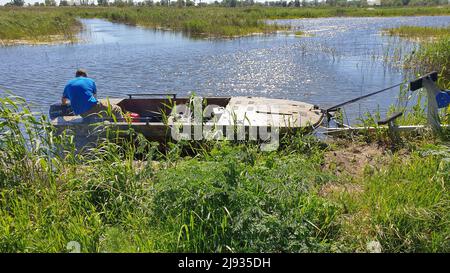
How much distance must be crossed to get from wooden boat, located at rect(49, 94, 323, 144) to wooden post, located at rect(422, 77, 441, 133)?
202 centimetres

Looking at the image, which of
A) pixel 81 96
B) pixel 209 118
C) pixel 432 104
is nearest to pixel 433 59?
pixel 432 104

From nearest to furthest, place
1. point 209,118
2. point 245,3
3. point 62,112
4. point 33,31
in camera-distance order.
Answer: point 209,118 < point 62,112 < point 33,31 < point 245,3

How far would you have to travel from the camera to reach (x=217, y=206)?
11.5 ft

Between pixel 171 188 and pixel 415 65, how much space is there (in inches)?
605

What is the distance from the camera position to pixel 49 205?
405 centimetres

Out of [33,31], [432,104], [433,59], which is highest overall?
[33,31]

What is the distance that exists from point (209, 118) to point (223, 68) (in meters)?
11.0

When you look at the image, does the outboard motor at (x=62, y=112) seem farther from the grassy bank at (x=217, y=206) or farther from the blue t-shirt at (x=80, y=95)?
the grassy bank at (x=217, y=206)

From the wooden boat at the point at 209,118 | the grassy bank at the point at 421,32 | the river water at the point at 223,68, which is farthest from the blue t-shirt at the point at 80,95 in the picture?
the grassy bank at the point at 421,32

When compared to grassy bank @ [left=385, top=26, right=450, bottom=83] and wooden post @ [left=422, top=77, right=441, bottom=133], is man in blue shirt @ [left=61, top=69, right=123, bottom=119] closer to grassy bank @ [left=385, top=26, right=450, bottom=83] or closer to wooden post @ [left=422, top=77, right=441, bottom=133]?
wooden post @ [left=422, top=77, right=441, bottom=133]

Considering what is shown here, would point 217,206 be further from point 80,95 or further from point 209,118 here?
point 80,95

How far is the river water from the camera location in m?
14.8

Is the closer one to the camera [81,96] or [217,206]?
[217,206]

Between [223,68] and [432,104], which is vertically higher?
[223,68]
